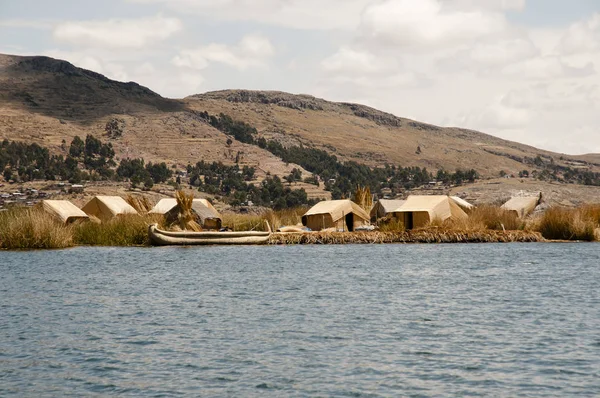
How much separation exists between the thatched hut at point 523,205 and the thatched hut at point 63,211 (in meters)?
27.3

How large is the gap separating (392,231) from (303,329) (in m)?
29.7

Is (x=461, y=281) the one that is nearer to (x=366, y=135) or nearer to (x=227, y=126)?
(x=227, y=126)

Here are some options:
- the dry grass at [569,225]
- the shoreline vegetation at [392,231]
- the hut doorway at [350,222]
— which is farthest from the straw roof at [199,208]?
the dry grass at [569,225]

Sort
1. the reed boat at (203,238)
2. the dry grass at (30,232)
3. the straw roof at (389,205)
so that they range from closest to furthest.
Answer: the dry grass at (30,232) → the reed boat at (203,238) → the straw roof at (389,205)

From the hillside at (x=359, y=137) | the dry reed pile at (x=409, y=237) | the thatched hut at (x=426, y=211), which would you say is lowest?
the dry reed pile at (x=409, y=237)

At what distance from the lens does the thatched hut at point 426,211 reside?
52719 millimetres

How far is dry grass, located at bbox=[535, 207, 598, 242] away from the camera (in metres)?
46.7

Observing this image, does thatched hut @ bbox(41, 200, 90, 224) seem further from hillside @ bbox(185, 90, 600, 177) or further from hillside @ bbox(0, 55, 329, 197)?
hillside @ bbox(185, 90, 600, 177)

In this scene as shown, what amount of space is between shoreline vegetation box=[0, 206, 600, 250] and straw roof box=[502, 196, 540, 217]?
7.37 meters

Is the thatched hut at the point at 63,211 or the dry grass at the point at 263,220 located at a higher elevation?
the thatched hut at the point at 63,211

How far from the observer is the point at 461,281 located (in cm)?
3041

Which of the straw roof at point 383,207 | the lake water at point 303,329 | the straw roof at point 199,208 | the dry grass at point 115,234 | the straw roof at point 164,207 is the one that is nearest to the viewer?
the lake water at point 303,329

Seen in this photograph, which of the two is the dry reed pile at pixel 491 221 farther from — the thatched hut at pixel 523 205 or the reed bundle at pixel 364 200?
the reed bundle at pixel 364 200

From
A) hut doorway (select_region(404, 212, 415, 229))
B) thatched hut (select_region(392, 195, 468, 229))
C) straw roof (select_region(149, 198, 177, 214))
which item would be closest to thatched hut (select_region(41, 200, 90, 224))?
straw roof (select_region(149, 198, 177, 214))
